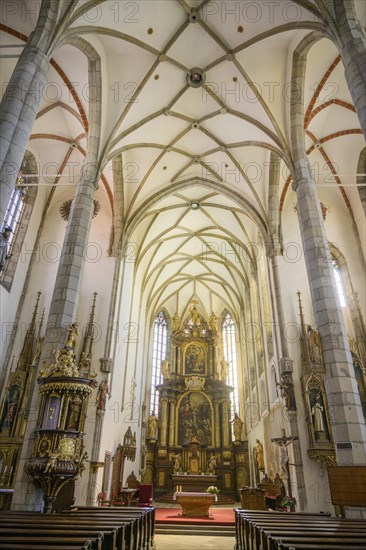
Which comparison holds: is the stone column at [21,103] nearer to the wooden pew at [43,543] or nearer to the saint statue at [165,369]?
the wooden pew at [43,543]

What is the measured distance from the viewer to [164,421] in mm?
26078

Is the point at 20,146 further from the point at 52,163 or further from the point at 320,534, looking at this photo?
the point at 52,163

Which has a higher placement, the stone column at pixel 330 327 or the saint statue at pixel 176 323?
the saint statue at pixel 176 323

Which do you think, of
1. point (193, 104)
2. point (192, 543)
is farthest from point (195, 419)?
point (193, 104)

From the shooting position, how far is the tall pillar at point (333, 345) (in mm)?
7797

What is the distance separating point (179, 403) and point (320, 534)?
2366 cm

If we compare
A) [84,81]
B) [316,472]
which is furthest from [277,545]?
[84,81]

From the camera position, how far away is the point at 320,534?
4.20 meters

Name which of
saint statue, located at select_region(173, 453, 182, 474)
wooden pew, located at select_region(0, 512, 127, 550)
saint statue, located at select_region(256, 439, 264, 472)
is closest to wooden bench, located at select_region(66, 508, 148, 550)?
wooden pew, located at select_region(0, 512, 127, 550)

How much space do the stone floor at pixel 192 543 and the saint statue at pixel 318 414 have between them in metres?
4.26

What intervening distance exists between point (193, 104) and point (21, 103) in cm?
934

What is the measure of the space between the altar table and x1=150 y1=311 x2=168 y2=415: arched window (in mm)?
13153

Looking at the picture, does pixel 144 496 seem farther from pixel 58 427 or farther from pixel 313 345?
pixel 58 427

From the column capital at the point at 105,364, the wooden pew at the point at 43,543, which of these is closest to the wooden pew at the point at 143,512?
the wooden pew at the point at 43,543
